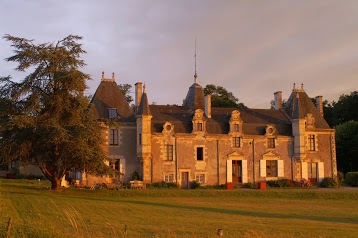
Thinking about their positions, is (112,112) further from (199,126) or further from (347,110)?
(347,110)

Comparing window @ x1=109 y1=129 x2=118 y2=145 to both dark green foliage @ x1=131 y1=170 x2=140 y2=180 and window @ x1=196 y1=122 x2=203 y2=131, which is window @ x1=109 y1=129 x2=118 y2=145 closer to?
dark green foliage @ x1=131 y1=170 x2=140 y2=180

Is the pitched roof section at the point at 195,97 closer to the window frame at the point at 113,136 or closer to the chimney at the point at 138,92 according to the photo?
the chimney at the point at 138,92

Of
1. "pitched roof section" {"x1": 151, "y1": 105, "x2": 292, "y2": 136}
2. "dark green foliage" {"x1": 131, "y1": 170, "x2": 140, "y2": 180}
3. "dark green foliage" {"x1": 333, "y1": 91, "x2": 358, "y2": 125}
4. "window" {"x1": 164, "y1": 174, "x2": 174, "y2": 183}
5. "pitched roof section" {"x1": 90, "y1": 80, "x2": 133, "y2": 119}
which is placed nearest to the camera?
"dark green foliage" {"x1": 131, "y1": 170, "x2": 140, "y2": 180}

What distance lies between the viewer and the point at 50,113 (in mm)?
A: 27797

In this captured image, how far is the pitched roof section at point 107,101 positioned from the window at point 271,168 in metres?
12.2

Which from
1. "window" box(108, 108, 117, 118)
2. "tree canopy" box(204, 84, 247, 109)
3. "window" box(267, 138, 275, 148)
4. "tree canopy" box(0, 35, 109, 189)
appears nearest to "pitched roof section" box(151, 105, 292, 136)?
"window" box(267, 138, 275, 148)

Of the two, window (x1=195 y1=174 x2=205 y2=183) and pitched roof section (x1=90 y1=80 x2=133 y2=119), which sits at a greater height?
pitched roof section (x1=90 y1=80 x2=133 y2=119)

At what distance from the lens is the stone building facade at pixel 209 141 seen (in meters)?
35.9

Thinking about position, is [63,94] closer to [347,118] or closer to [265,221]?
[265,221]

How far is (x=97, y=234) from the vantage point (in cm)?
1177

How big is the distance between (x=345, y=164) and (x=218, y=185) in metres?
20.0

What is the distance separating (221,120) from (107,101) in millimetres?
9538

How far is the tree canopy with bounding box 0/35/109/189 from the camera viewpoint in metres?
26.5

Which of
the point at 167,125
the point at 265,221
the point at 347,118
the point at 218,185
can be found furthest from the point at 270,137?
the point at 347,118
